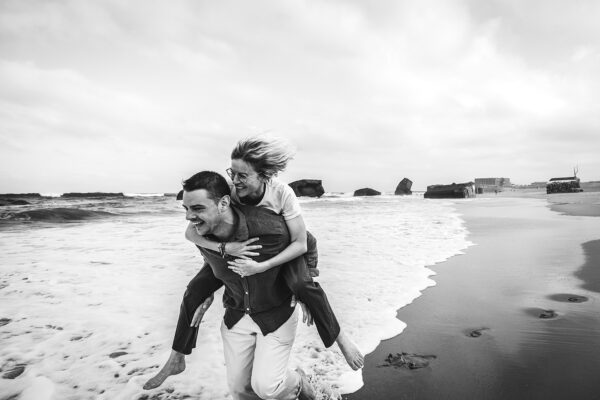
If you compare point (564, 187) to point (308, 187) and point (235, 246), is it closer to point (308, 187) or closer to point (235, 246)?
point (308, 187)

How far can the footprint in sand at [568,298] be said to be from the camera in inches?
172

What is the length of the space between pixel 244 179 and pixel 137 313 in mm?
3201

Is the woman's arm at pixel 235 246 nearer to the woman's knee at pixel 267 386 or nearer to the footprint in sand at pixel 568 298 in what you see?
the woman's knee at pixel 267 386

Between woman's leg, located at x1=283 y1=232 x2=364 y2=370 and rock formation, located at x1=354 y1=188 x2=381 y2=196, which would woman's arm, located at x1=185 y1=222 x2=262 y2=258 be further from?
rock formation, located at x1=354 y1=188 x2=381 y2=196

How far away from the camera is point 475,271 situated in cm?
610

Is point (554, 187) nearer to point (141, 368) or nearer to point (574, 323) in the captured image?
point (574, 323)

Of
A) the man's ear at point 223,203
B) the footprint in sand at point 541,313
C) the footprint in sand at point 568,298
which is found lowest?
the footprint in sand at point 541,313

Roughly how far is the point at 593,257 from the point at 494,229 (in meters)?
4.83

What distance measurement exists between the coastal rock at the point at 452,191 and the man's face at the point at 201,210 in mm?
51551

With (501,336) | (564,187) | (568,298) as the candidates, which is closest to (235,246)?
(501,336)

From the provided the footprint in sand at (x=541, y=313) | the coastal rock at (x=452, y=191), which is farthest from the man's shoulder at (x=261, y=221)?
the coastal rock at (x=452, y=191)

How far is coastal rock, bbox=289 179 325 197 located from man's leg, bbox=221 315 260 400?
6023 cm

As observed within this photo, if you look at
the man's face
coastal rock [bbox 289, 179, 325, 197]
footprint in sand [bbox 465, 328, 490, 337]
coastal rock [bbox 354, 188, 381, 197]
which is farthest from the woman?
coastal rock [bbox 354, 188, 381, 197]

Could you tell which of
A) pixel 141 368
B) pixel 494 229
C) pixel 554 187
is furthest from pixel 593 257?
pixel 554 187
